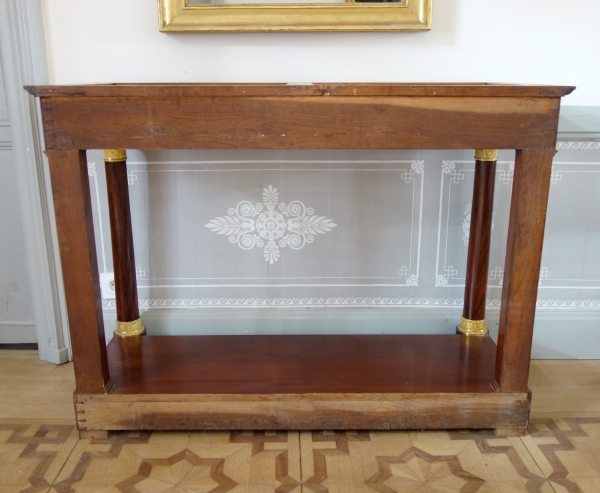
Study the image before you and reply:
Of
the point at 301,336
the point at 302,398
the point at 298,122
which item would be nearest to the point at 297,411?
the point at 302,398

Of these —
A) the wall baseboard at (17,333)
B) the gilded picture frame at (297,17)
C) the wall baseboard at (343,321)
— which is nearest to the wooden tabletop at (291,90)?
the gilded picture frame at (297,17)

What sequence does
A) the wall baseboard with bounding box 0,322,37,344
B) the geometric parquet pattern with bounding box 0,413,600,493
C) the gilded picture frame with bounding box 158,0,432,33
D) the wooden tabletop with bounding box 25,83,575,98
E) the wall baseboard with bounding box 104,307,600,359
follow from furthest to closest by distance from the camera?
the wall baseboard with bounding box 0,322,37,344 < the wall baseboard with bounding box 104,307,600,359 < the gilded picture frame with bounding box 158,0,432,33 < the geometric parquet pattern with bounding box 0,413,600,493 < the wooden tabletop with bounding box 25,83,575,98

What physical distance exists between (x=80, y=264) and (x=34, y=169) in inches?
25.3

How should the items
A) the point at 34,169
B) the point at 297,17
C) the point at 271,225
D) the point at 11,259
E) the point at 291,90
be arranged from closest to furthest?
the point at 291,90, the point at 297,17, the point at 34,169, the point at 271,225, the point at 11,259

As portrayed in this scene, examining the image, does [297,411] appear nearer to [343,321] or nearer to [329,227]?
[343,321]

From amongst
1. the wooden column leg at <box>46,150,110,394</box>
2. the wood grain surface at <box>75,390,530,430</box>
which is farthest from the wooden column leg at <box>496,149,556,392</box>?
the wooden column leg at <box>46,150,110,394</box>

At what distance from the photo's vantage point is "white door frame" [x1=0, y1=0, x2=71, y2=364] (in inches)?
72.6

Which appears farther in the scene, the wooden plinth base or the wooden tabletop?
the wooden plinth base

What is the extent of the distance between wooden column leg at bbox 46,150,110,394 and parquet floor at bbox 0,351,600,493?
0.22 metres

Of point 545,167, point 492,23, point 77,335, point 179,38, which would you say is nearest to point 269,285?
point 77,335

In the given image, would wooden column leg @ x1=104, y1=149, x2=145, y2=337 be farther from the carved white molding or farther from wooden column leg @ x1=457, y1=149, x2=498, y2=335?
wooden column leg @ x1=457, y1=149, x2=498, y2=335

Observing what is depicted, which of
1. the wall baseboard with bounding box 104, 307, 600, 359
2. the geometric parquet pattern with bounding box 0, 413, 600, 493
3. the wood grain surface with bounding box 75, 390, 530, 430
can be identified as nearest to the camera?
the geometric parquet pattern with bounding box 0, 413, 600, 493

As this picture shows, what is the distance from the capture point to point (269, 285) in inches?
83.1

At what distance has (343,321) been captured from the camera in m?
2.12
